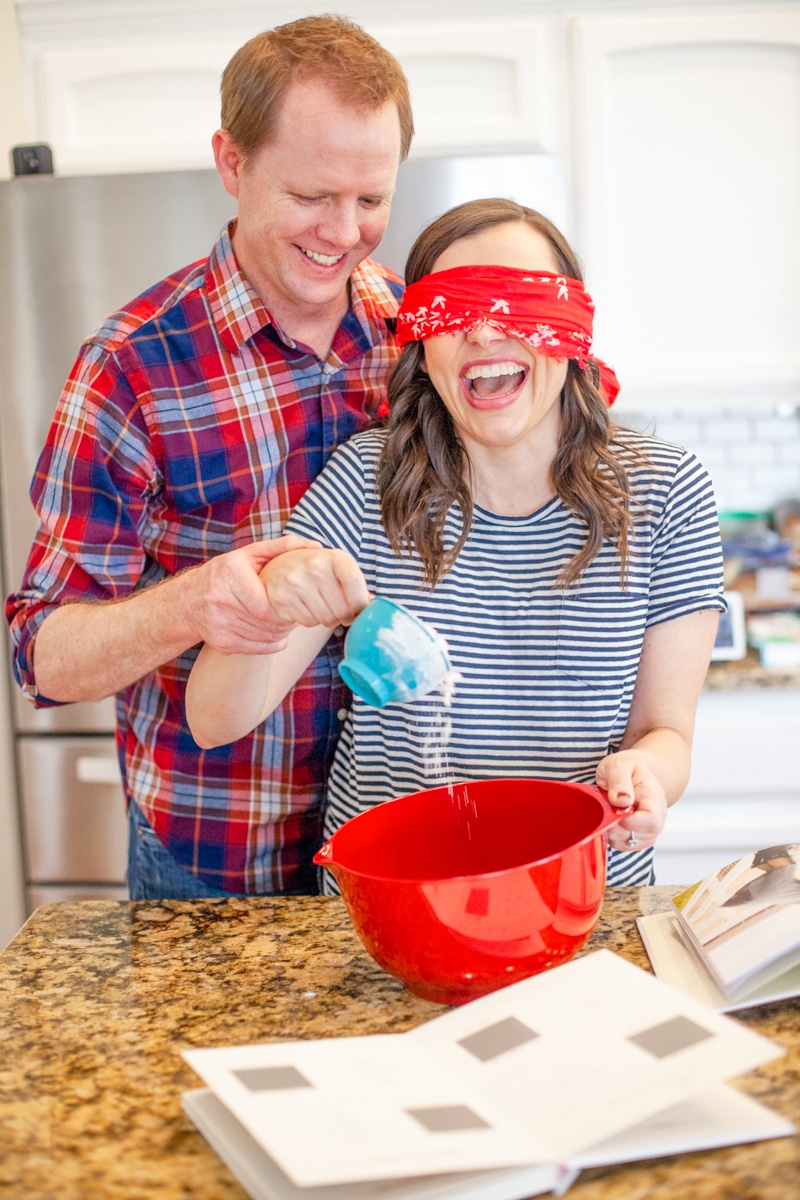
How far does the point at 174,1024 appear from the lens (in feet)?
3.18

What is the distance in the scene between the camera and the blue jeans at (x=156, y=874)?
1581 mm

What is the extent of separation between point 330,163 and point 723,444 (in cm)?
192

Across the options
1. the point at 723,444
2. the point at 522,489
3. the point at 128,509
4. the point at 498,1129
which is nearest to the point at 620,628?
the point at 522,489

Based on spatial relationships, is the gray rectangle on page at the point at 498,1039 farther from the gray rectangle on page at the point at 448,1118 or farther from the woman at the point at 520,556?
the woman at the point at 520,556

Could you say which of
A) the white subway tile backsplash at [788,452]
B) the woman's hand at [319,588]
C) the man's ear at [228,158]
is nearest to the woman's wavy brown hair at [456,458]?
the man's ear at [228,158]

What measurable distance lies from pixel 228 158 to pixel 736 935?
1.10m

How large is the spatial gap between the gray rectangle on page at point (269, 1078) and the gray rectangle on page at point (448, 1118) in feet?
0.28

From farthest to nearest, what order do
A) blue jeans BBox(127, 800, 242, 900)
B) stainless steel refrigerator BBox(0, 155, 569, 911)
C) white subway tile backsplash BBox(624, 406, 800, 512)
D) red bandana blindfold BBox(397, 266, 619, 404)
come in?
white subway tile backsplash BBox(624, 406, 800, 512), stainless steel refrigerator BBox(0, 155, 569, 911), blue jeans BBox(127, 800, 242, 900), red bandana blindfold BBox(397, 266, 619, 404)

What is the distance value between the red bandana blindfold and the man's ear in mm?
303

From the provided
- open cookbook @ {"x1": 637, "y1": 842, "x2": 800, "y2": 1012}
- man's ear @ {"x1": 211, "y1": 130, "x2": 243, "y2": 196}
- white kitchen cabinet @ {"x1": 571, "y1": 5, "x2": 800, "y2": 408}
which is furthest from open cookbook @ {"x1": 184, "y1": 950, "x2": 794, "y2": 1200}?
white kitchen cabinet @ {"x1": 571, "y1": 5, "x2": 800, "y2": 408}

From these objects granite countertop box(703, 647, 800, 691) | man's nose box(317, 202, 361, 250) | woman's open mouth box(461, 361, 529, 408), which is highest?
man's nose box(317, 202, 361, 250)

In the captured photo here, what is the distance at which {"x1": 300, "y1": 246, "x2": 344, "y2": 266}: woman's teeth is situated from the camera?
144cm

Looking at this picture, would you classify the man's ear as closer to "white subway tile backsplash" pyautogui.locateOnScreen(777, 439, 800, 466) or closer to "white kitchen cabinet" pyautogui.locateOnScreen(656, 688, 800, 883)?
"white kitchen cabinet" pyautogui.locateOnScreen(656, 688, 800, 883)

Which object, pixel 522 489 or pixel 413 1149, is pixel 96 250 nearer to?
pixel 522 489
